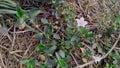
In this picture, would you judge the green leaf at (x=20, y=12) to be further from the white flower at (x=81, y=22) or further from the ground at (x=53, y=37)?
the white flower at (x=81, y=22)

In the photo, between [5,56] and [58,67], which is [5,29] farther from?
[58,67]

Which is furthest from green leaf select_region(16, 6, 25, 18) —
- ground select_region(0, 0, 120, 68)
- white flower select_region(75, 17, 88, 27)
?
white flower select_region(75, 17, 88, 27)

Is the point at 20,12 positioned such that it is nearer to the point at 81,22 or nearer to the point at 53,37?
the point at 53,37

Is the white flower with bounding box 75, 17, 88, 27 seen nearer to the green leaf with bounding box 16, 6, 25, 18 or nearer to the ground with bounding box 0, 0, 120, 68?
the ground with bounding box 0, 0, 120, 68

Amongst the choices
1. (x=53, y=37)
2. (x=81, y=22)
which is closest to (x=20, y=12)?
(x=53, y=37)

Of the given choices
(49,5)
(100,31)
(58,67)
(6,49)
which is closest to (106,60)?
(100,31)

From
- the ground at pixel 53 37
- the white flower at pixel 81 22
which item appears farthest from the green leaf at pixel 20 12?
the white flower at pixel 81 22

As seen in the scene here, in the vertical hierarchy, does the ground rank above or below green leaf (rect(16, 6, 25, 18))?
below

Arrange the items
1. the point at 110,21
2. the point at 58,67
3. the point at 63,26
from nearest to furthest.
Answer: the point at 58,67 < the point at 63,26 < the point at 110,21

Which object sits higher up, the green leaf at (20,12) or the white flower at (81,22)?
the green leaf at (20,12)

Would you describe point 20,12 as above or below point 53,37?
above

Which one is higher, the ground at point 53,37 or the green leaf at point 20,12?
the green leaf at point 20,12
